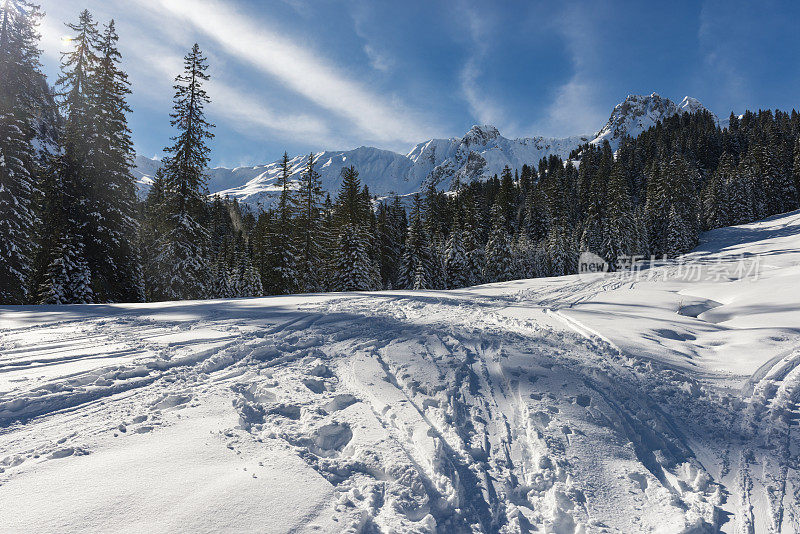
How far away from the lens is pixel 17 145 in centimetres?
1473

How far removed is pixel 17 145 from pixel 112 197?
156 inches

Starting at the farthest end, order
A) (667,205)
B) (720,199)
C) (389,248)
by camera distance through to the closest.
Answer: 1. (720,199)
2. (667,205)
3. (389,248)

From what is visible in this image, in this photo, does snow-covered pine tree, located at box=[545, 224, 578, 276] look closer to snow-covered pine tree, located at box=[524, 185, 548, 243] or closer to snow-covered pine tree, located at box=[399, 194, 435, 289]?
snow-covered pine tree, located at box=[524, 185, 548, 243]

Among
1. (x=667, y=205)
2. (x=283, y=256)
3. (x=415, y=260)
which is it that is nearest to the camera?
(x=283, y=256)

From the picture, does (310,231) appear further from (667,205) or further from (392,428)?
(667,205)

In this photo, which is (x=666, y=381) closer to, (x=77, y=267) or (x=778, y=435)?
(x=778, y=435)

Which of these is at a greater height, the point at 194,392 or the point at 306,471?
the point at 194,392

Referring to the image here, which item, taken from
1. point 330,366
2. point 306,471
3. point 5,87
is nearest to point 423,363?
point 330,366

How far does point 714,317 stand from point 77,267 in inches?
873

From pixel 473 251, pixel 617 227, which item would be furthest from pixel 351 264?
pixel 617 227

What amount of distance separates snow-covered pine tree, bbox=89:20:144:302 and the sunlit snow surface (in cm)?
963

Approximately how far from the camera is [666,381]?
4.93 m

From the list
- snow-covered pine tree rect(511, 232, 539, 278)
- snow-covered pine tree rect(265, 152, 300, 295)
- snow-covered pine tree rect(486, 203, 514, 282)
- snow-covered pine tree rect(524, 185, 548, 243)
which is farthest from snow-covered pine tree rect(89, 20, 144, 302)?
snow-covered pine tree rect(524, 185, 548, 243)

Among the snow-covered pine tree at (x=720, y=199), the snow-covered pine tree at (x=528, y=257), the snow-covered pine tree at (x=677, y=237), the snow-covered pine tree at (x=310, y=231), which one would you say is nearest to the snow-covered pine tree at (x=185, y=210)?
the snow-covered pine tree at (x=310, y=231)
